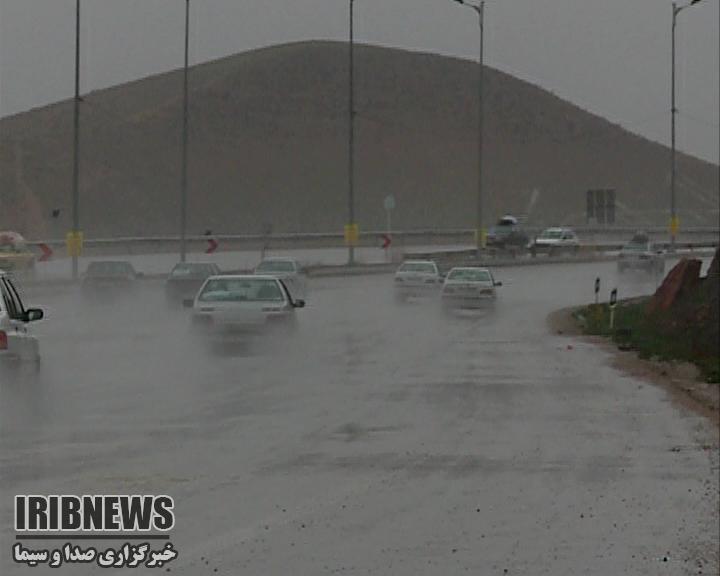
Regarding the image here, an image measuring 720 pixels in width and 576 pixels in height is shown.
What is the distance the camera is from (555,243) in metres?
81.1

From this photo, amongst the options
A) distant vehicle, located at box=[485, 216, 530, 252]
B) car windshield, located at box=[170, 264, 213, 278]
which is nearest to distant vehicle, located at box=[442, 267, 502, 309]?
car windshield, located at box=[170, 264, 213, 278]

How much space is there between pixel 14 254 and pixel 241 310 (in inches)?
425

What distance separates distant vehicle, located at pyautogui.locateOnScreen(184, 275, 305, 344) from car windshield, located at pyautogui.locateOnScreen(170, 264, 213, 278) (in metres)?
13.7

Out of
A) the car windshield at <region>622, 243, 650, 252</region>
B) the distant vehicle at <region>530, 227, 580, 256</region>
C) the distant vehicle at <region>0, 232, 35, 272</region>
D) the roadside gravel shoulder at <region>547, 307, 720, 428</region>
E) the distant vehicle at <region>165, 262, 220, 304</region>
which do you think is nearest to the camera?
the distant vehicle at <region>0, 232, 35, 272</region>

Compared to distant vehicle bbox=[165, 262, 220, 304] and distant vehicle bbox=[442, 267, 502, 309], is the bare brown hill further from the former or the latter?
distant vehicle bbox=[442, 267, 502, 309]

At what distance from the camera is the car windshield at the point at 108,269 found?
3370cm

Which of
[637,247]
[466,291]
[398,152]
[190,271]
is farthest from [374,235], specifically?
[190,271]

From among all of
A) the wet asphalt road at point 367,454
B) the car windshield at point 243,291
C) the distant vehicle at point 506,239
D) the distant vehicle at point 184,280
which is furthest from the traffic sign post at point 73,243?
the distant vehicle at point 506,239

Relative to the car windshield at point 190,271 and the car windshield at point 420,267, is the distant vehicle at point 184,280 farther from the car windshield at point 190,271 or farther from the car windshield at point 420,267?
the car windshield at point 420,267

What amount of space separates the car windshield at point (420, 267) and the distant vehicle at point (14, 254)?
106ft

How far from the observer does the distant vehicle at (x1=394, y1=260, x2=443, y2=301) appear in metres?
53.7

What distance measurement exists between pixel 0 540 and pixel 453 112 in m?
85.9

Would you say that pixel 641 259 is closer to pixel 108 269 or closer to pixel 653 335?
pixel 653 335

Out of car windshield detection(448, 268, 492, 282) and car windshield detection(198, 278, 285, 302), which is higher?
car windshield detection(198, 278, 285, 302)
